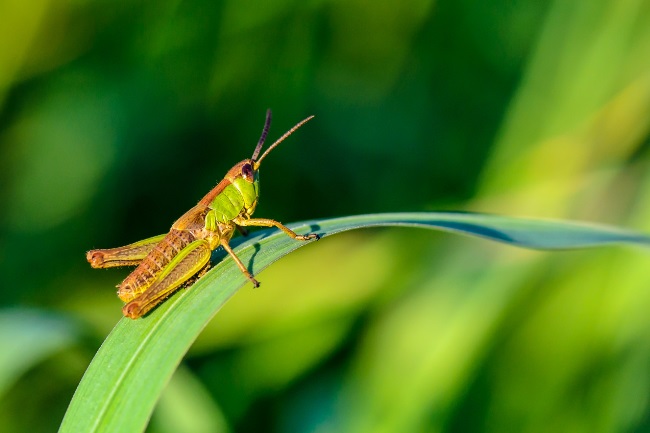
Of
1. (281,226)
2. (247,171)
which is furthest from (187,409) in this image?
(247,171)

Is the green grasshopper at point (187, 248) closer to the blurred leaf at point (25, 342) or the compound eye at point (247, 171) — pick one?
the compound eye at point (247, 171)

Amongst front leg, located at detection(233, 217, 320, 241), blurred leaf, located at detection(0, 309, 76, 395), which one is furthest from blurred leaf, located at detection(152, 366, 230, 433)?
front leg, located at detection(233, 217, 320, 241)

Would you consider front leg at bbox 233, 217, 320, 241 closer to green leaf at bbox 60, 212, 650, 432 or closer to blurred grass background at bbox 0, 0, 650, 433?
green leaf at bbox 60, 212, 650, 432

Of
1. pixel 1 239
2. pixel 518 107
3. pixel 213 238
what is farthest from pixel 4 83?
pixel 518 107

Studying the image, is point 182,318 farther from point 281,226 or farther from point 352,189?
point 352,189

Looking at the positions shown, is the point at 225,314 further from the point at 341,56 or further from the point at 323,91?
the point at 341,56

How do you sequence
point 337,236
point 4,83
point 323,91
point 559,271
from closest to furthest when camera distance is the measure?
point 559,271
point 4,83
point 337,236
point 323,91

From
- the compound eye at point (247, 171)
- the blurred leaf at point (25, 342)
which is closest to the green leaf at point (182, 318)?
the compound eye at point (247, 171)
